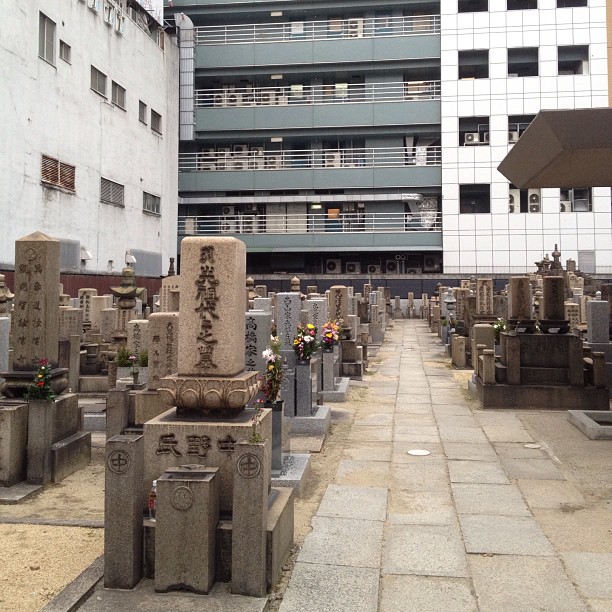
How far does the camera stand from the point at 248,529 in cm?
441

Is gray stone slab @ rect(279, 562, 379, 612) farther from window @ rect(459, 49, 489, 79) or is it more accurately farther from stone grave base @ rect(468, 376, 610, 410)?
window @ rect(459, 49, 489, 79)

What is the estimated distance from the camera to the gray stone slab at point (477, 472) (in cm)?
746

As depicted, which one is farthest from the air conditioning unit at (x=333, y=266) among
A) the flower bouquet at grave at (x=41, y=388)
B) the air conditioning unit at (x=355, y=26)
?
the flower bouquet at grave at (x=41, y=388)

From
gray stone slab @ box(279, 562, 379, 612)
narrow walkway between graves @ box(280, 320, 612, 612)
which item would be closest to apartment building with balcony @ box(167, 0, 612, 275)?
narrow walkway between graves @ box(280, 320, 612, 612)

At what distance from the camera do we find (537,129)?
9.25 meters

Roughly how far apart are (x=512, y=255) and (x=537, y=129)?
32179 mm

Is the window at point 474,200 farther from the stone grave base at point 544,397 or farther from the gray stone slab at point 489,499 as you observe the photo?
the gray stone slab at point 489,499

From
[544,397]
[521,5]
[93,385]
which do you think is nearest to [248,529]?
[544,397]

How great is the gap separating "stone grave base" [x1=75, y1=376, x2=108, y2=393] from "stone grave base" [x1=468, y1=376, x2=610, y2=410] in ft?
27.0

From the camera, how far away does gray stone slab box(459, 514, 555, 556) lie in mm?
5328

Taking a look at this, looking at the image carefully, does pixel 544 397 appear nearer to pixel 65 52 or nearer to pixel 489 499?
pixel 489 499

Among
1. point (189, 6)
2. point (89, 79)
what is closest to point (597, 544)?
point (89, 79)

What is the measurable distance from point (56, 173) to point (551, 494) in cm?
2479

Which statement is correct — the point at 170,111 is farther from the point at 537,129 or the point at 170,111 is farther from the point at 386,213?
the point at 537,129
